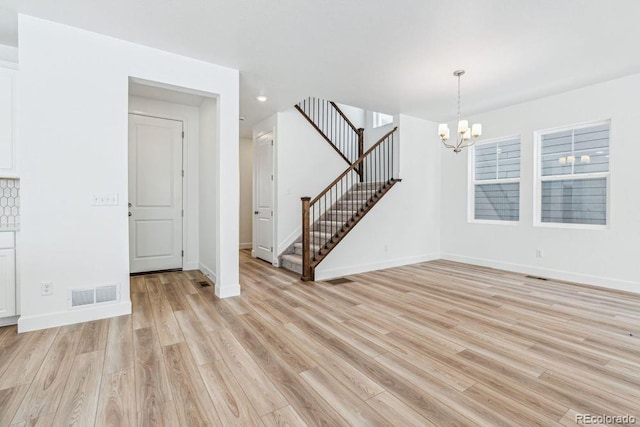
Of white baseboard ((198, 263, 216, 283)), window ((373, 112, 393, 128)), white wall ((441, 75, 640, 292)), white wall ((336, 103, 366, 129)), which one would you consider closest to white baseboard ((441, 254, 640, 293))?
white wall ((441, 75, 640, 292))

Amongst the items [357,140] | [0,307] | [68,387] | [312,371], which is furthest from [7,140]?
[357,140]

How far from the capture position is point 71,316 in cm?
281

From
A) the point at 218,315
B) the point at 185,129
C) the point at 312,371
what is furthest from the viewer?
the point at 185,129

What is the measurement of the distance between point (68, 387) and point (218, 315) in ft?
4.28

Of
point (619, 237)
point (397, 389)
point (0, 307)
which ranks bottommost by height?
point (397, 389)

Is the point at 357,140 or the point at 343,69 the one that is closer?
the point at 343,69

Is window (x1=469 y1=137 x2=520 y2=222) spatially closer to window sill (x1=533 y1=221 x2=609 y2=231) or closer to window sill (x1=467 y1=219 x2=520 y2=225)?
window sill (x1=467 y1=219 x2=520 y2=225)

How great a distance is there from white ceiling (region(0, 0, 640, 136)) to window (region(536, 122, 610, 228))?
29.1 inches

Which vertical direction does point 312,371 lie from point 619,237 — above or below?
below

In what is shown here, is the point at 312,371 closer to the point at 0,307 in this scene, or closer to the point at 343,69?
the point at 0,307

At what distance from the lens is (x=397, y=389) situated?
1.85 meters

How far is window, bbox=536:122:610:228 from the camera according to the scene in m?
4.23

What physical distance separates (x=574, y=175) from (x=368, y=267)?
3344mm

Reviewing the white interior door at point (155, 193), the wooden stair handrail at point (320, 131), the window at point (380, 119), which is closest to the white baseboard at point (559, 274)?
the wooden stair handrail at point (320, 131)
